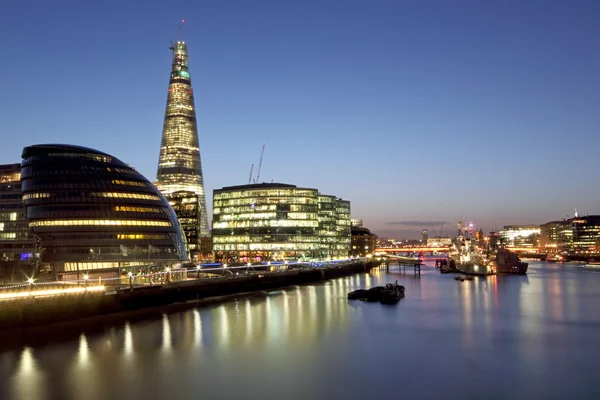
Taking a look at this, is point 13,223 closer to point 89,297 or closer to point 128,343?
point 89,297

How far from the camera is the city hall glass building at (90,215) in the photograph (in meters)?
102

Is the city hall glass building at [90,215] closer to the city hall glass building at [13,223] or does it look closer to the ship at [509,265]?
the city hall glass building at [13,223]

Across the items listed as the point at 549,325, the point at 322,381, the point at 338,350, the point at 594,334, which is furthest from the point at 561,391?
the point at 549,325

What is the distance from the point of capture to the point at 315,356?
4406cm

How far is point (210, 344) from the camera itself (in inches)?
1877

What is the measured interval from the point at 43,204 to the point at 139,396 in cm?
8447

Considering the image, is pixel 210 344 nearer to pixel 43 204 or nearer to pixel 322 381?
pixel 322 381

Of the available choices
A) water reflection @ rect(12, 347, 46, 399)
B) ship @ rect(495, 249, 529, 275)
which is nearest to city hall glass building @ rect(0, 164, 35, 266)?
water reflection @ rect(12, 347, 46, 399)

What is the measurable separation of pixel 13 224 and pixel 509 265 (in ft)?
443

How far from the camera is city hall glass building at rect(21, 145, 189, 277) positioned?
102m

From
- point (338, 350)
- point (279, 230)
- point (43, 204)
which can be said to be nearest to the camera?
point (338, 350)

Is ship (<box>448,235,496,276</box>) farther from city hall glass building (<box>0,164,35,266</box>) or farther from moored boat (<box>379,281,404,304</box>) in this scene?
city hall glass building (<box>0,164,35,266</box>)

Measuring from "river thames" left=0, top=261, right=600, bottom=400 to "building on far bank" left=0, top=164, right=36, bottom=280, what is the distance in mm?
54988

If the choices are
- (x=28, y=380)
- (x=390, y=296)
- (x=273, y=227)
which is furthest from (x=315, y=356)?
(x=273, y=227)
